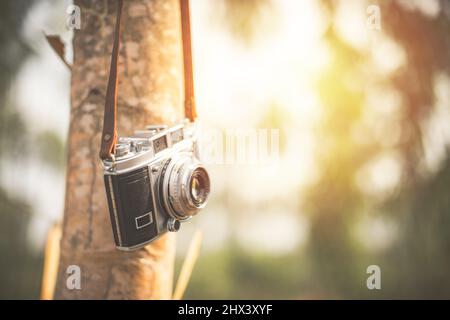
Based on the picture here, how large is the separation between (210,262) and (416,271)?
1.08 metres

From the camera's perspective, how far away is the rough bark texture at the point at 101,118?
490mm

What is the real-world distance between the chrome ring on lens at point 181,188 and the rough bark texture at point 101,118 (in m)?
0.08

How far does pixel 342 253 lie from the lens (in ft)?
6.73

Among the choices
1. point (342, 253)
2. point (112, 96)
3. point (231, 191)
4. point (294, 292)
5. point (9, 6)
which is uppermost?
point (9, 6)

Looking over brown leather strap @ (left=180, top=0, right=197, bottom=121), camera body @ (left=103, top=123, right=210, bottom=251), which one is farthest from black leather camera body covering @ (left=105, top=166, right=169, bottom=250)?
brown leather strap @ (left=180, top=0, right=197, bottom=121)

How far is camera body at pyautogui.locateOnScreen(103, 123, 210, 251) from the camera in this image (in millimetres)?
415

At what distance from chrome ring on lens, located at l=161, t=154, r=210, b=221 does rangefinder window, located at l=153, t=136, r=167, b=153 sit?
0.02 metres

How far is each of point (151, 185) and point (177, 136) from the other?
7 cm

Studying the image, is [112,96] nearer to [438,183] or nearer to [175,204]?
[175,204]

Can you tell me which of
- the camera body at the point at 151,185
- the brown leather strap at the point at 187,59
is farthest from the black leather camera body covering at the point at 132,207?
the brown leather strap at the point at 187,59

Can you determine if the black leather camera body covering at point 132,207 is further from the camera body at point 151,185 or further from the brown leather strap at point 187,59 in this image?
the brown leather strap at point 187,59

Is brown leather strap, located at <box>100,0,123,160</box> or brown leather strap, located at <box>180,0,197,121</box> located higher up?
brown leather strap, located at <box>180,0,197,121</box>

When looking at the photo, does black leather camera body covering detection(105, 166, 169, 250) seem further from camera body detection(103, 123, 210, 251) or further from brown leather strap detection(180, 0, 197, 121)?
brown leather strap detection(180, 0, 197, 121)
